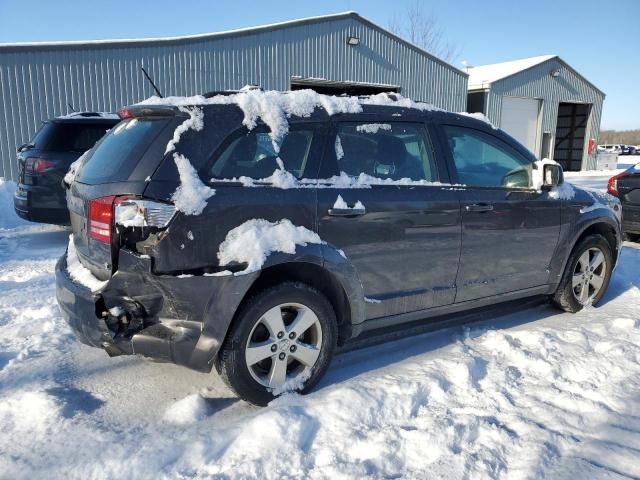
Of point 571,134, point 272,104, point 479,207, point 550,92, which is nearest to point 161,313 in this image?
point 272,104

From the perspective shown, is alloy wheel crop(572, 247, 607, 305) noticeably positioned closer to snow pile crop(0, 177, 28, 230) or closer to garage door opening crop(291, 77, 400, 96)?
snow pile crop(0, 177, 28, 230)

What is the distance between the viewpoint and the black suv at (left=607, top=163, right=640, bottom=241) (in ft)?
26.0

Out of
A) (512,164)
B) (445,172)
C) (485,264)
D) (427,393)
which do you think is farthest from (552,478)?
(512,164)

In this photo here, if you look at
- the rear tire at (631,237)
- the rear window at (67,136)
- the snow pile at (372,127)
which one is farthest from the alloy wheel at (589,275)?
the rear window at (67,136)

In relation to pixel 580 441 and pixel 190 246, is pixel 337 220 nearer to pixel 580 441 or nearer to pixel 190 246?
pixel 190 246

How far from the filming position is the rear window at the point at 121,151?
282 cm

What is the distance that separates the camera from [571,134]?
2881 cm

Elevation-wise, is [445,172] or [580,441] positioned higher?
[445,172]

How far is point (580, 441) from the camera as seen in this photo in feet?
8.92

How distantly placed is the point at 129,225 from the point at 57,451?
3.90 ft

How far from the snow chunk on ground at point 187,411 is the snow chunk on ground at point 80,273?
0.84 meters

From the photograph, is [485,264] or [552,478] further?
[485,264]

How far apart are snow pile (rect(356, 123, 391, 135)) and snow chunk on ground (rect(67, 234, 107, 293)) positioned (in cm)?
186

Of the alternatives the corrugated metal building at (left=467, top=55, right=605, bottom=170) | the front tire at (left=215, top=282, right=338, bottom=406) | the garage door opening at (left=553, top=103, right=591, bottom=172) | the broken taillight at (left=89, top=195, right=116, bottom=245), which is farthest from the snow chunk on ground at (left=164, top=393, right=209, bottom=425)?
the garage door opening at (left=553, top=103, right=591, bottom=172)
